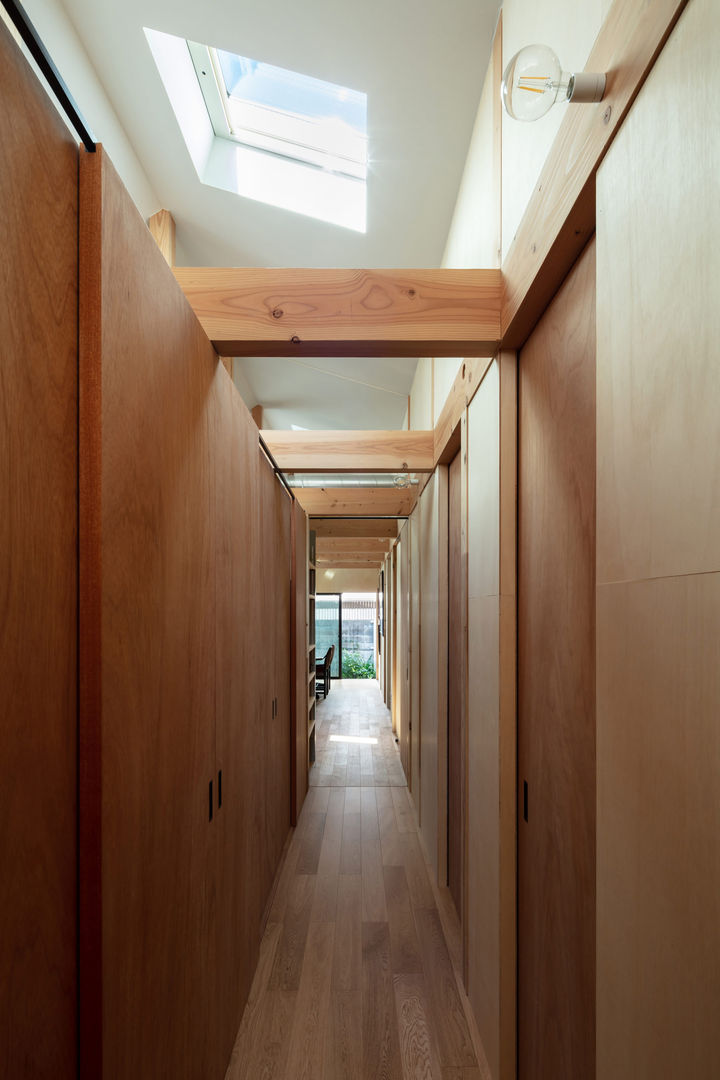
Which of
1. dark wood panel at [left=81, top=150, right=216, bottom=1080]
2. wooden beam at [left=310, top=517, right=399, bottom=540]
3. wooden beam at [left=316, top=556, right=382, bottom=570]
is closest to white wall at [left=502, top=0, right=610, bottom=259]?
dark wood panel at [left=81, top=150, right=216, bottom=1080]

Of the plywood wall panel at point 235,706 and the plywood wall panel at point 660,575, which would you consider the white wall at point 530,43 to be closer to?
the plywood wall panel at point 660,575

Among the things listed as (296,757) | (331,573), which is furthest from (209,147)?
(331,573)

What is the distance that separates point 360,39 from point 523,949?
9.02 ft

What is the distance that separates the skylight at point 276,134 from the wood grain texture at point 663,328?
198 centimetres

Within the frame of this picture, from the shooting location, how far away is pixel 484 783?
207 centimetres

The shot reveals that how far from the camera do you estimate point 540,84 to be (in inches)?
37.8

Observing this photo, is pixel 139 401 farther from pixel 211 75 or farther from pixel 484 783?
pixel 211 75

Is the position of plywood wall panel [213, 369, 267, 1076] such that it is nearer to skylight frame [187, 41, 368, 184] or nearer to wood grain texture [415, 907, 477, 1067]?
wood grain texture [415, 907, 477, 1067]

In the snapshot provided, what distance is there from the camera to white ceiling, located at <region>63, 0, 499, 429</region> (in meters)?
1.87

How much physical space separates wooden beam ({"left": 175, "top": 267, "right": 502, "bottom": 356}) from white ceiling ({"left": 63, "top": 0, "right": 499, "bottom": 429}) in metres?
0.83

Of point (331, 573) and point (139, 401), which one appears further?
point (331, 573)

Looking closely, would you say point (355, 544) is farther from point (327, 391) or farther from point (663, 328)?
point (663, 328)

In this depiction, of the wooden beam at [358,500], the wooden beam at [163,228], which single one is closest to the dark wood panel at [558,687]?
the wooden beam at [163,228]

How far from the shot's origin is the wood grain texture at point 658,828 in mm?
699
